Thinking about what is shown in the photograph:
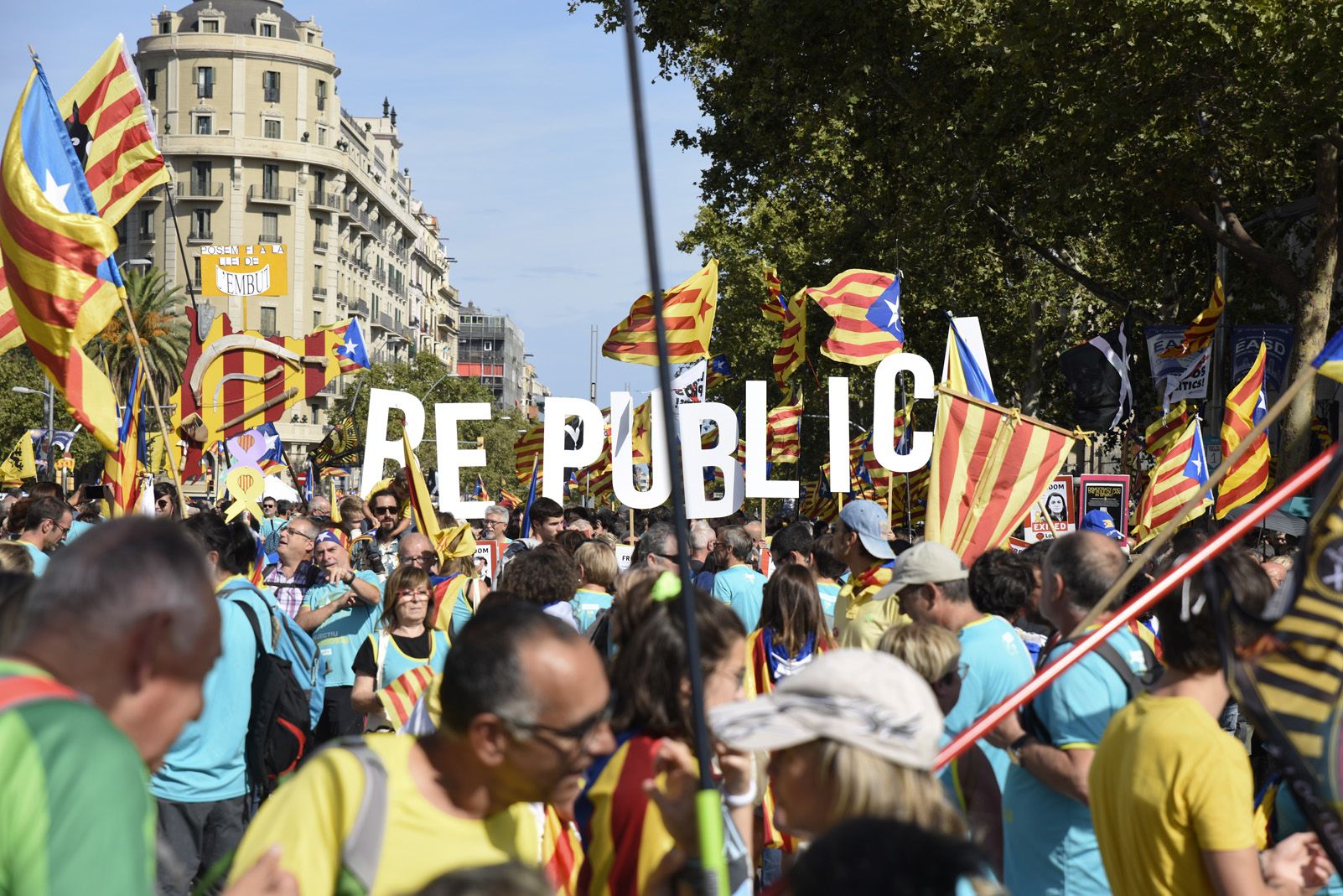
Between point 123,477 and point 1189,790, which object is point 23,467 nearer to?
point 123,477

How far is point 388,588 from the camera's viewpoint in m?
6.29

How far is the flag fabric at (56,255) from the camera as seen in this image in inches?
287

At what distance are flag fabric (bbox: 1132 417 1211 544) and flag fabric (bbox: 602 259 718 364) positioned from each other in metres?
4.60

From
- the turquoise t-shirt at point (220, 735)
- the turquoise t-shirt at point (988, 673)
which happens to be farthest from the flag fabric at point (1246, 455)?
the turquoise t-shirt at point (220, 735)

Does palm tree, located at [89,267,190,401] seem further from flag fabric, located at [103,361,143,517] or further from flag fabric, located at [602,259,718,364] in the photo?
flag fabric, located at [103,361,143,517]

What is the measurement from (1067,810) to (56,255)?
5.85 meters

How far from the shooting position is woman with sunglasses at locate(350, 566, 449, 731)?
6152 mm

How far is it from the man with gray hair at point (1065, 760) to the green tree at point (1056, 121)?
10.7m

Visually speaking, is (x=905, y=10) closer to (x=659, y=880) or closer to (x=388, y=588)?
(x=388, y=588)

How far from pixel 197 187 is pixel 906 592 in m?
82.1

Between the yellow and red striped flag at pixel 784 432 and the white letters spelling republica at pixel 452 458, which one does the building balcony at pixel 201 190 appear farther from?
the white letters spelling republica at pixel 452 458

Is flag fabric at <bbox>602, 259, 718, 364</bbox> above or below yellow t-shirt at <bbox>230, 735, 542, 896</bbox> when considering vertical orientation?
above

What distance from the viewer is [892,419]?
1227cm

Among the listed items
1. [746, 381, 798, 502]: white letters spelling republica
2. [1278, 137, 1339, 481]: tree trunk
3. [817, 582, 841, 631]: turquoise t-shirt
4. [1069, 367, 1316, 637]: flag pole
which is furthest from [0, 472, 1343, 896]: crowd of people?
[1278, 137, 1339, 481]: tree trunk
